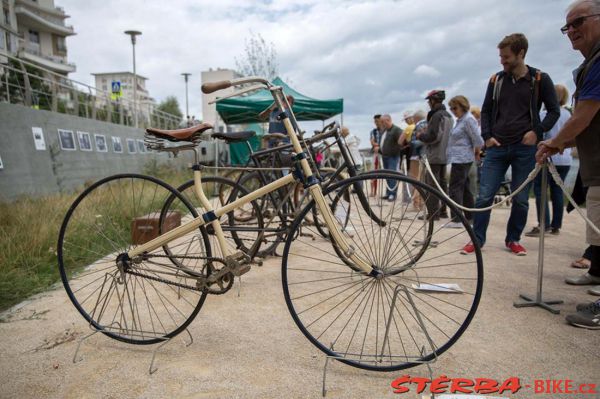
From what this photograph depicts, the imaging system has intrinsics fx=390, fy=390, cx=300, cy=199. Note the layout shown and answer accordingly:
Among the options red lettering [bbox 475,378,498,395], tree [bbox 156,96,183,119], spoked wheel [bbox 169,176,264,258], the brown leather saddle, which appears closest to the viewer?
red lettering [bbox 475,378,498,395]

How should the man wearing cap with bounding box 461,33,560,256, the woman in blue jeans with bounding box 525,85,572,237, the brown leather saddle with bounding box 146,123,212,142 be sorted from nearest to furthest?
the brown leather saddle with bounding box 146,123,212,142 → the man wearing cap with bounding box 461,33,560,256 → the woman in blue jeans with bounding box 525,85,572,237

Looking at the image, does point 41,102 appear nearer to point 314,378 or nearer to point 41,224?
point 41,224

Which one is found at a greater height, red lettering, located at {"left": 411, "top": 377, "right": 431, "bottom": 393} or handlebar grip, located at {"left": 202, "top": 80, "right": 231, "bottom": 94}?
handlebar grip, located at {"left": 202, "top": 80, "right": 231, "bottom": 94}

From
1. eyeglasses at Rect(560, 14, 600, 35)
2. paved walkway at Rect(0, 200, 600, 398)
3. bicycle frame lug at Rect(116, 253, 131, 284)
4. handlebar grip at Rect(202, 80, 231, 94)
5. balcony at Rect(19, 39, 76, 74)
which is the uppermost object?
balcony at Rect(19, 39, 76, 74)

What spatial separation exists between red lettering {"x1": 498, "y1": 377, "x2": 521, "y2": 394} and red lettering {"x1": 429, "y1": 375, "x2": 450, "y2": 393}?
253mm

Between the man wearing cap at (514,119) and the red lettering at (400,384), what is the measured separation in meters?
2.20

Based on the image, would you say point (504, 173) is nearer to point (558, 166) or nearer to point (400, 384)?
point (558, 166)

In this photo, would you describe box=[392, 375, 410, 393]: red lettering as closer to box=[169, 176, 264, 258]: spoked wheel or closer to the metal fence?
box=[169, 176, 264, 258]: spoked wheel

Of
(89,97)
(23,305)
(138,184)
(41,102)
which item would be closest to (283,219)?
(138,184)

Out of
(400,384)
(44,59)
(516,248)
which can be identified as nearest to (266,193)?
(400,384)

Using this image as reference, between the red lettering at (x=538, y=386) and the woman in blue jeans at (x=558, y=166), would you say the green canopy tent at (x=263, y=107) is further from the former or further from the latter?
the red lettering at (x=538, y=386)

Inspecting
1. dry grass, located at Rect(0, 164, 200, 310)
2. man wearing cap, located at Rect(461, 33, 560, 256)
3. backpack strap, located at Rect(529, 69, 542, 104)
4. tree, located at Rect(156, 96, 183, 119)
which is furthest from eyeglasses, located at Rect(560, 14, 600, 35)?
tree, located at Rect(156, 96, 183, 119)

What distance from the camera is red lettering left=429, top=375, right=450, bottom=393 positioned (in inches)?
77.1

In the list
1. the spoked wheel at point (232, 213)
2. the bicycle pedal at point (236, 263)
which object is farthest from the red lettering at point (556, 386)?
the spoked wheel at point (232, 213)
